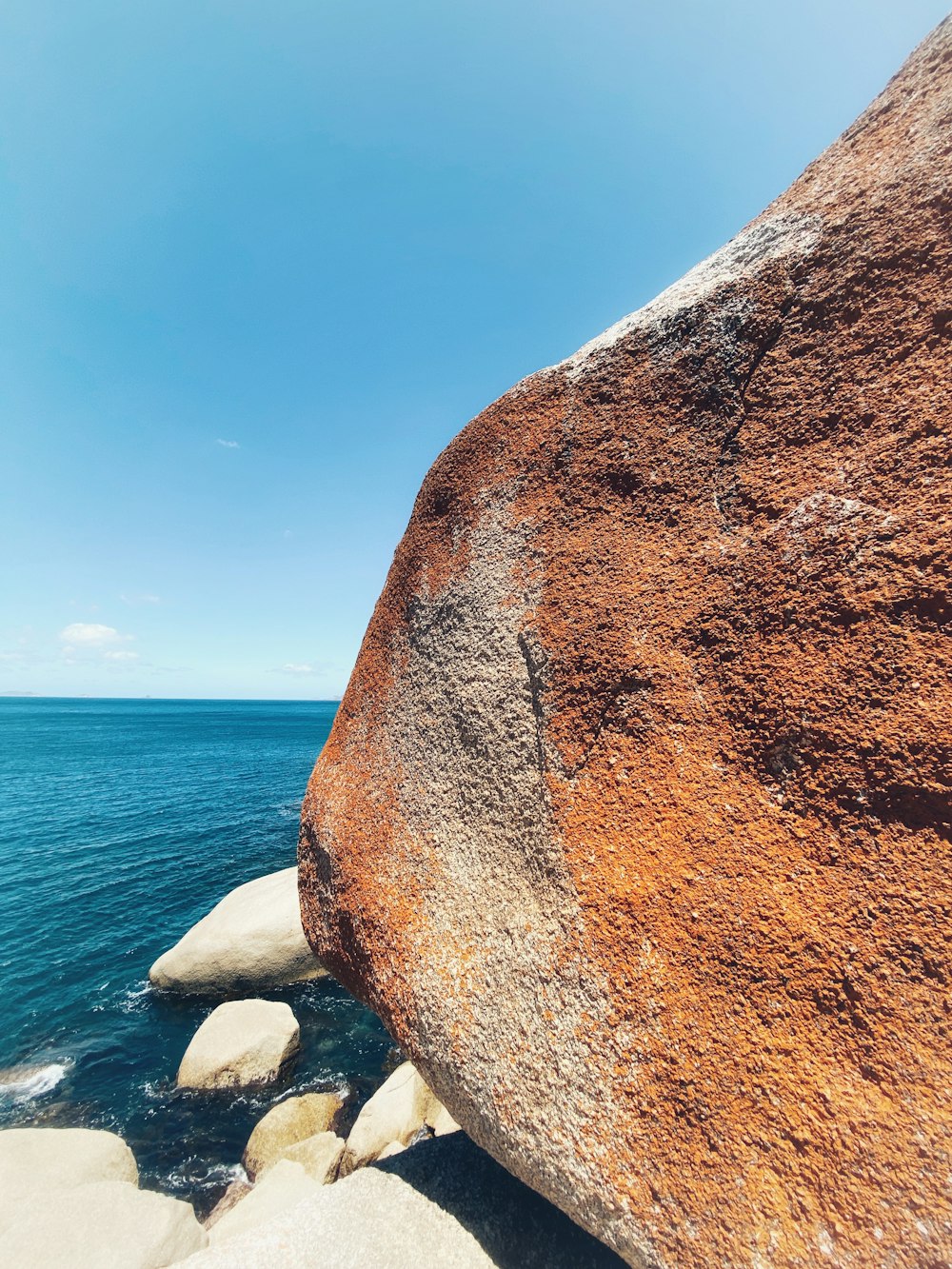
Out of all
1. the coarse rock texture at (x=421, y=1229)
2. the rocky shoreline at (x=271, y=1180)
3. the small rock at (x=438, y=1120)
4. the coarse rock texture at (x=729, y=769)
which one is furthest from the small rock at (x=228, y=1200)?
the coarse rock texture at (x=729, y=769)

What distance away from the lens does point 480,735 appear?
10.1 feet

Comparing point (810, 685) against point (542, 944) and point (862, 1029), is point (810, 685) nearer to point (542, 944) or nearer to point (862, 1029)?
point (862, 1029)

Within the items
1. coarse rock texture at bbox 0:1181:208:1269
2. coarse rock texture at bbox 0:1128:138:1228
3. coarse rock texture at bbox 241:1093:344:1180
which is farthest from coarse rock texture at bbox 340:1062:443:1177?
coarse rock texture at bbox 0:1128:138:1228

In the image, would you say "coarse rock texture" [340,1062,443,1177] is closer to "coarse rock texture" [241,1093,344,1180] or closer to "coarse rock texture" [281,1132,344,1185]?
"coarse rock texture" [281,1132,344,1185]

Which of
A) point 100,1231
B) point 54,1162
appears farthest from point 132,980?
point 100,1231

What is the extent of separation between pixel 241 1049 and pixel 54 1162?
315 cm

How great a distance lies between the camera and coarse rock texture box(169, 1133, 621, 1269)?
2.94 meters

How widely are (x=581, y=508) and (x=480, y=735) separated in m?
1.35

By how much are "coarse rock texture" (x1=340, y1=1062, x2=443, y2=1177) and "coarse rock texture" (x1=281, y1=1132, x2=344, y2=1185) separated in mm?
113

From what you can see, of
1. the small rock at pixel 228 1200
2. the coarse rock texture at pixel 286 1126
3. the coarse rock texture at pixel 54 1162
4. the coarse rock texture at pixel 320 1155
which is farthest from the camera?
the coarse rock texture at pixel 286 1126

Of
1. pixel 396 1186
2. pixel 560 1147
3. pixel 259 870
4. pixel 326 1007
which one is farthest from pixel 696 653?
pixel 259 870

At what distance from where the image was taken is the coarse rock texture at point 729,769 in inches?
70.7

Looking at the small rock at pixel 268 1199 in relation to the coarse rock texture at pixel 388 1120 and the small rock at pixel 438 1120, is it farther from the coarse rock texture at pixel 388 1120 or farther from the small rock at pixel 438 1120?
the small rock at pixel 438 1120

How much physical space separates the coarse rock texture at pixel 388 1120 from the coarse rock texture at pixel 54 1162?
2.60 meters
